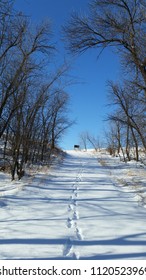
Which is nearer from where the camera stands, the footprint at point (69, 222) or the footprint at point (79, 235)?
the footprint at point (79, 235)

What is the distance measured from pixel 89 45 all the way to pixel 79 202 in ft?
18.4

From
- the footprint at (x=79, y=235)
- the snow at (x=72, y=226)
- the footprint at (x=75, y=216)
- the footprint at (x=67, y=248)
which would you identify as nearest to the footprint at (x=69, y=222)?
the snow at (x=72, y=226)

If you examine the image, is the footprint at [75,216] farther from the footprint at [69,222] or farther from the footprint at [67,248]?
the footprint at [67,248]

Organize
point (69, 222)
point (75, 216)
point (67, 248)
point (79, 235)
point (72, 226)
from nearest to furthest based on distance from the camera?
point (67, 248), point (79, 235), point (72, 226), point (69, 222), point (75, 216)

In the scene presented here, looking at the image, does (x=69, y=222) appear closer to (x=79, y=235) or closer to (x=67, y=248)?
(x=79, y=235)

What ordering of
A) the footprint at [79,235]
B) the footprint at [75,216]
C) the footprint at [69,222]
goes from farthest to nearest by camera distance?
the footprint at [75,216] < the footprint at [69,222] < the footprint at [79,235]

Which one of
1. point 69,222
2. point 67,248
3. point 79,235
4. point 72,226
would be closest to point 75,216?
point 69,222

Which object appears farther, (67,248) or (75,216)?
(75,216)

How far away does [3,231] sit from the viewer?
203 inches

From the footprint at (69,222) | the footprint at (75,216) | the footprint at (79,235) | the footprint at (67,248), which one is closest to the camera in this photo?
the footprint at (67,248)

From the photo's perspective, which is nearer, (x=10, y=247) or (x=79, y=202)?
(x=10, y=247)
